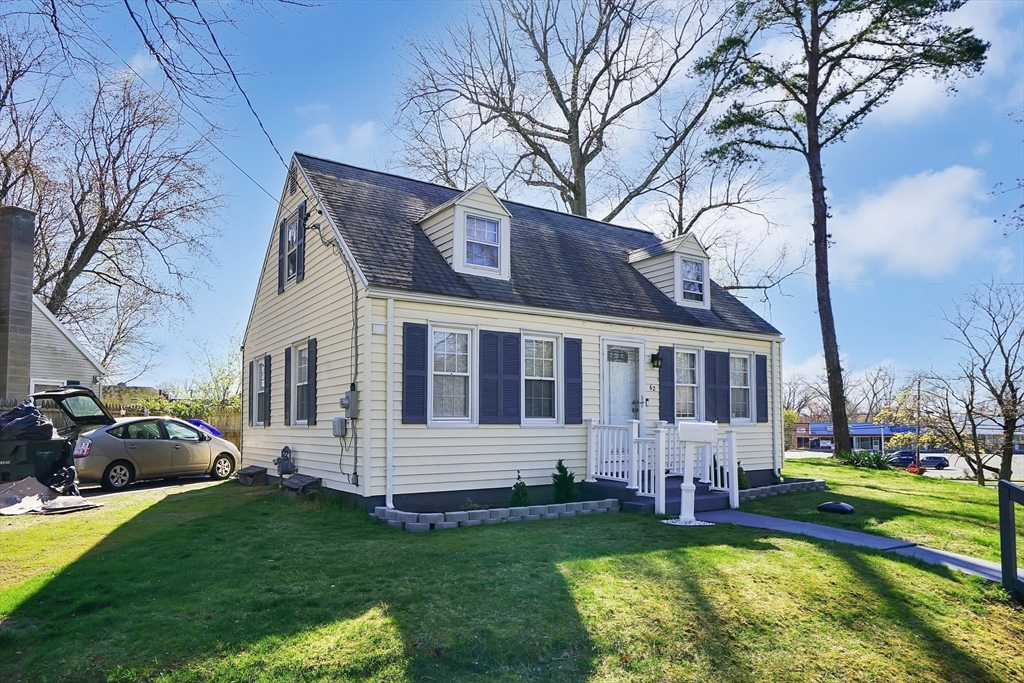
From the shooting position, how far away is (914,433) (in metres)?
18.7

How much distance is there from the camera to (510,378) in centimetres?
1009

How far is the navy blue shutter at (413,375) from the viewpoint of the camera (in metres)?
9.06

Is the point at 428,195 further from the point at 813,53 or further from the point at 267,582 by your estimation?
the point at 813,53

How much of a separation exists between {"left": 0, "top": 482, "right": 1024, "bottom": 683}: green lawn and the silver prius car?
4.35 meters

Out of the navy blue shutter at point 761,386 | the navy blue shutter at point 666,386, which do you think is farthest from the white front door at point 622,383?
the navy blue shutter at point 761,386

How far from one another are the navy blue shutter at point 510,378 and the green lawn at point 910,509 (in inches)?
151

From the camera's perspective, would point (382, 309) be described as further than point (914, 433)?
No

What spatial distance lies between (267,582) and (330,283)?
5.58m

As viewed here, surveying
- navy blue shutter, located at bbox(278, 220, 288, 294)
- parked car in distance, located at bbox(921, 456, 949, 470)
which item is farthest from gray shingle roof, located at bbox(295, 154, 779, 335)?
parked car in distance, located at bbox(921, 456, 949, 470)

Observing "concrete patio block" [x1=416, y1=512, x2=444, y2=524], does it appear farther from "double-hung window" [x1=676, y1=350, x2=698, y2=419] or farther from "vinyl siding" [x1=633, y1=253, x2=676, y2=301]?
"vinyl siding" [x1=633, y1=253, x2=676, y2=301]

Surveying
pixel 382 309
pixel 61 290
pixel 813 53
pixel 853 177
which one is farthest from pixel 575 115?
pixel 61 290

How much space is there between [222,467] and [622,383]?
8313 millimetres

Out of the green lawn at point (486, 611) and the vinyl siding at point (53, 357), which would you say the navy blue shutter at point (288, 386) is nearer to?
the green lawn at point (486, 611)

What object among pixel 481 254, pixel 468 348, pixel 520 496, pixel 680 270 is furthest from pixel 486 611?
pixel 680 270
